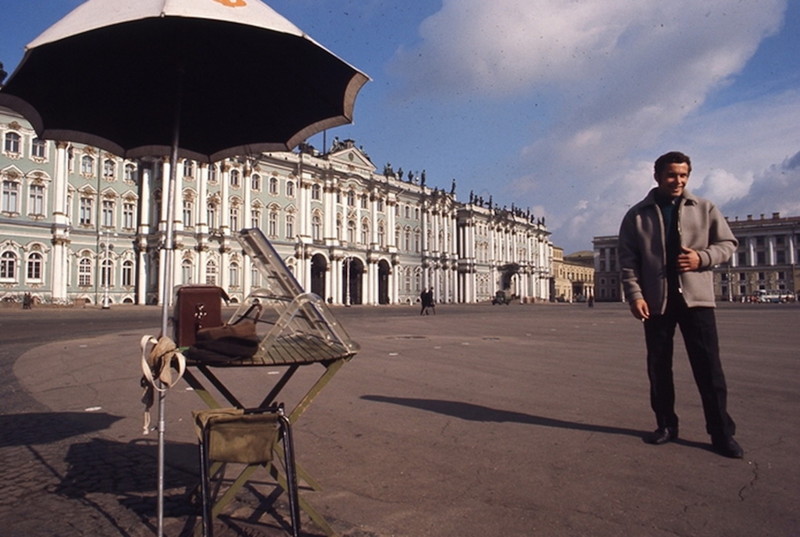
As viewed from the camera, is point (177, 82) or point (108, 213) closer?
point (177, 82)

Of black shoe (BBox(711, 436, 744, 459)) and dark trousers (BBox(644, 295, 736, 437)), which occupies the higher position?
dark trousers (BBox(644, 295, 736, 437))

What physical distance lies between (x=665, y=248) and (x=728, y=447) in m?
1.58

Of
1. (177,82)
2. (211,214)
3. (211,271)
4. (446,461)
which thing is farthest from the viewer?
(211,214)

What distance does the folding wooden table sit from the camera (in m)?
2.86

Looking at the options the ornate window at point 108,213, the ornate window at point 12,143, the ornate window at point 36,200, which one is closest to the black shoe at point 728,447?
the ornate window at point 36,200

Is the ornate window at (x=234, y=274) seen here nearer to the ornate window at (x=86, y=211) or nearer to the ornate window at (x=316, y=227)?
the ornate window at (x=316, y=227)

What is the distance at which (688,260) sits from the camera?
172 inches

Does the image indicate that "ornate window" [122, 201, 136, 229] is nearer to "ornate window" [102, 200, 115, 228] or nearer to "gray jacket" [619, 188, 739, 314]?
"ornate window" [102, 200, 115, 228]

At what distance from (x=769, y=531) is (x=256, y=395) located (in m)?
5.60

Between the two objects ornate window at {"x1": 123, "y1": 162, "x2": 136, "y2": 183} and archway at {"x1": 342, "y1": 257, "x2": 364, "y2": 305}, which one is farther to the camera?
archway at {"x1": 342, "y1": 257, "x2": 364, "y2": 305}

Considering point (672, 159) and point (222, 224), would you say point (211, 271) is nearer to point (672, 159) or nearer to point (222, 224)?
point (222, 224)

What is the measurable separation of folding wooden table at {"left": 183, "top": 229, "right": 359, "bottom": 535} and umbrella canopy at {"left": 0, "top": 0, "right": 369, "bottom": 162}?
3.55 feet

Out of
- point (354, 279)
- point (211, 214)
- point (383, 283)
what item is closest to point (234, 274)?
point (211, 214)

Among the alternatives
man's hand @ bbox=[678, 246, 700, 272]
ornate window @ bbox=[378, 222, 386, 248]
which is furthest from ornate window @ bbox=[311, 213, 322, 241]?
man's hand @ bbox=[678, 246, 700, 272]
